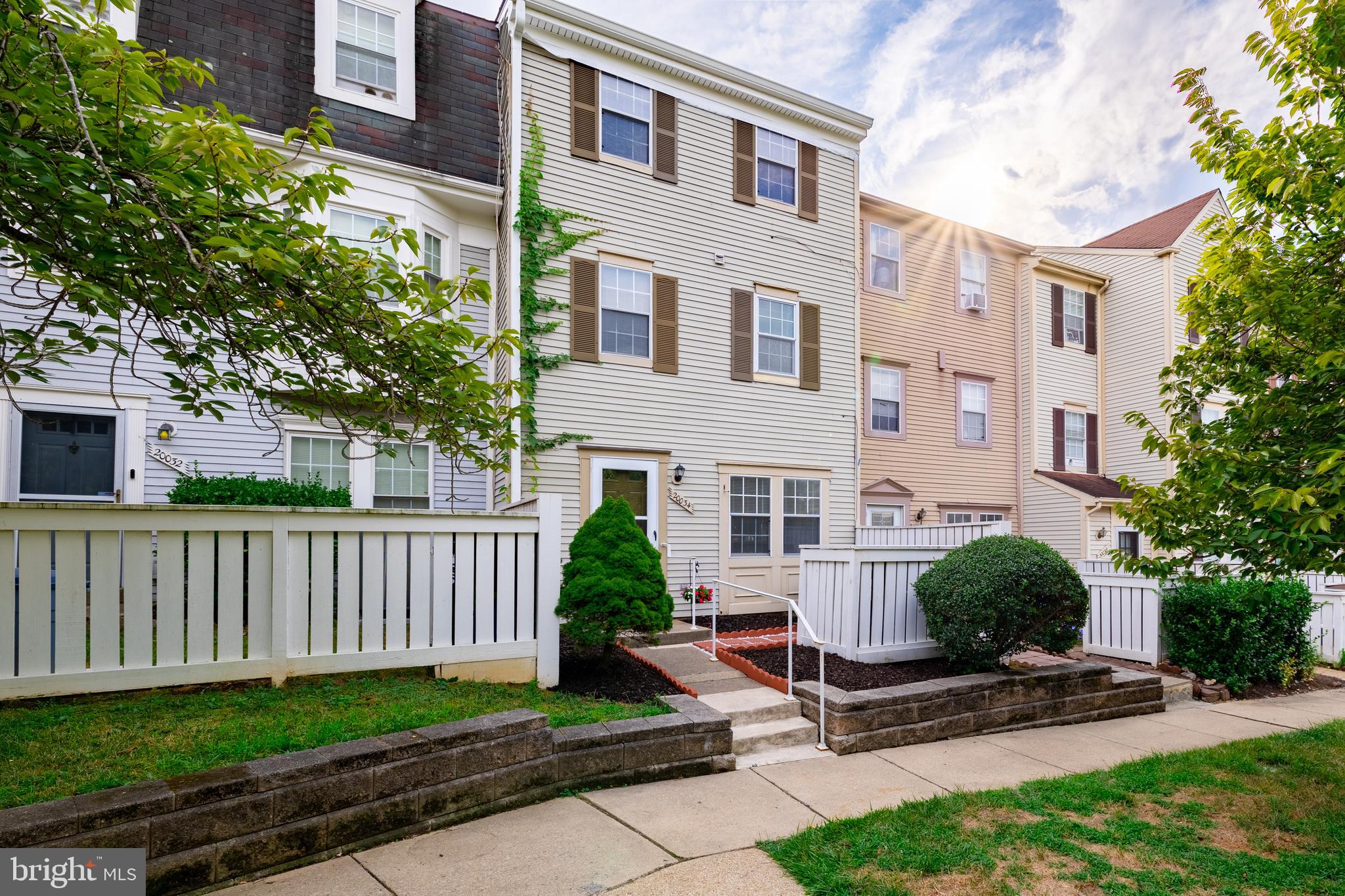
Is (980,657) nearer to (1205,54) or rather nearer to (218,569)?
(1205,54)

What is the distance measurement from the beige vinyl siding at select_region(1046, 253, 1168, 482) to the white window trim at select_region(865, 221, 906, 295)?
6580 millimetres

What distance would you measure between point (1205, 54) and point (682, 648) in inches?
294

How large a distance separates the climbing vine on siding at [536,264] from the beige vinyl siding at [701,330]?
127 millimetres

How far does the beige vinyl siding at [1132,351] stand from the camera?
16.6 meters

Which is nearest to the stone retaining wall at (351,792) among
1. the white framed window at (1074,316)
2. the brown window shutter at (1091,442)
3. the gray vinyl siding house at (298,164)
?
the gray vinyl siding house at (298,164)

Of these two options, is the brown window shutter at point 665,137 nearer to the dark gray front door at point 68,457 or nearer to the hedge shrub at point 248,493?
the hedge shrub at point 248,493

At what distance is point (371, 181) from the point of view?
30.9 feet

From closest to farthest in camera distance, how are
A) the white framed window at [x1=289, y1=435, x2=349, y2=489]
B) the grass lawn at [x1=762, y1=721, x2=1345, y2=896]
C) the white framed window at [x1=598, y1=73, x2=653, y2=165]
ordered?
the grass lawn at [x1=762, y1=721, x2=1345, y2=896] → the white framed window at [x1=289, y1=435, x2=349, y2=489] → the white framed window at [x1=598, y1=73, x2=653, y2=165]

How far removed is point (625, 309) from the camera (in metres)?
10.6

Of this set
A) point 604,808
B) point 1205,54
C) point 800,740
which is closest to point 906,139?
point 1205,54

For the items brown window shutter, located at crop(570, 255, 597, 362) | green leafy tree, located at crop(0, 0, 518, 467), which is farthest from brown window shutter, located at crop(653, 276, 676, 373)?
green leafy tree, located at crop(0, 0, 518, 467)

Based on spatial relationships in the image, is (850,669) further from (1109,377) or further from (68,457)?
(1109,377)

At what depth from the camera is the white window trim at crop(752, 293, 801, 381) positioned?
1162 centimetres

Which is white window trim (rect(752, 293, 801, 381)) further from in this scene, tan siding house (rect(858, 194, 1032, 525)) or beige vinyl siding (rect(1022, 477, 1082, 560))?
beige vinyl siding (rect(1022, 477, 1082, 560))
